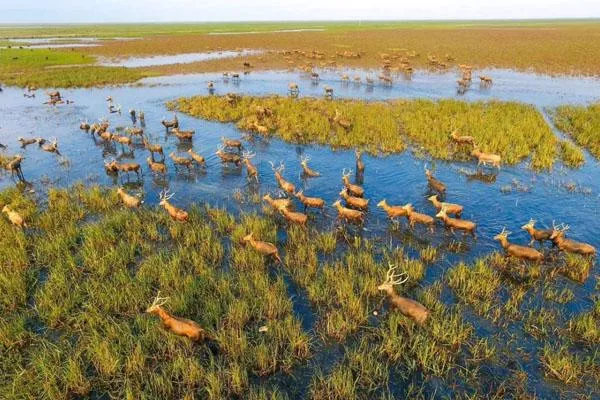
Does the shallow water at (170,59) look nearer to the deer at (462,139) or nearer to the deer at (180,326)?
the deer at (462,139)

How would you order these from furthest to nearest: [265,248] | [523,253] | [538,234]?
1. [538,234]
2. [265,248]
3. [523,253]

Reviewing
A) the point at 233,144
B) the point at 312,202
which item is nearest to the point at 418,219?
the point at 312,202

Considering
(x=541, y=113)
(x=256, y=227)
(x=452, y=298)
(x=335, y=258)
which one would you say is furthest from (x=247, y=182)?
(x=541, y=113)

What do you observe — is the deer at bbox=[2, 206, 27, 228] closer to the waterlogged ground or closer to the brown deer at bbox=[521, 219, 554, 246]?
the waterlogged ground

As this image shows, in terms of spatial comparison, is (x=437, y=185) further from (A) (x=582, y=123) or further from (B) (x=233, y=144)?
(A) (x=582, y=123)

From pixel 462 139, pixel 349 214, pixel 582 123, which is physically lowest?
pixel 349 214

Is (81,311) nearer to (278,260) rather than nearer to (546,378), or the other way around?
(278,260)
